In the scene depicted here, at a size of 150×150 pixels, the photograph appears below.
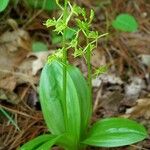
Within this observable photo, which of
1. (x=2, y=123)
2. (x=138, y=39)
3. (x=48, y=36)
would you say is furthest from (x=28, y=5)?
(x=2, y=123)

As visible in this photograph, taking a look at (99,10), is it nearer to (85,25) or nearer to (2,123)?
(2,123)

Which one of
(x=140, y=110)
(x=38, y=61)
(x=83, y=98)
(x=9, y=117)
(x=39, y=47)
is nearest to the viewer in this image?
(x=83, y=98)

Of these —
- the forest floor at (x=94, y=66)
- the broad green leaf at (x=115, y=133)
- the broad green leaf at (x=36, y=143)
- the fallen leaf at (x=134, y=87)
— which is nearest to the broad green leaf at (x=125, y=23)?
the forest floor at (x=94, y=66)

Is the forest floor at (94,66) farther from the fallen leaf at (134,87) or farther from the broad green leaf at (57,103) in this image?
the broad green leaf at (57,103)

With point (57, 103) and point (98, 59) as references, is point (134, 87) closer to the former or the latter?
point (98, 59)

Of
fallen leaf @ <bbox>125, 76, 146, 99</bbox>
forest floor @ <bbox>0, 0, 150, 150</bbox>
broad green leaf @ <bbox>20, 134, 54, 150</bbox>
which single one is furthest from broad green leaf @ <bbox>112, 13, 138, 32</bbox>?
broad green leaf @ <bbox>20, 134, 54, 150</bbox>

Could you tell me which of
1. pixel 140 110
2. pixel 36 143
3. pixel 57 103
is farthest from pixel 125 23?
pixel 36 143
